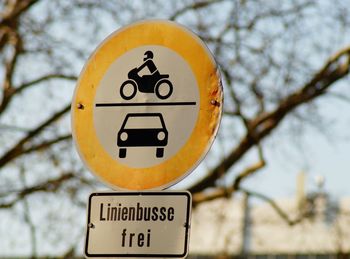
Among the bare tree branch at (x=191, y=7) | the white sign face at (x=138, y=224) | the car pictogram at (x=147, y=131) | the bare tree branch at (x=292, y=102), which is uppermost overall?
the bare tree branch at (x=191, y=7)

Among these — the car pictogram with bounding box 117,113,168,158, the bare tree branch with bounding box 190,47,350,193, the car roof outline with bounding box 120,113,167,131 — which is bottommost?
the car pictogram with bounding box 117,113,168,158

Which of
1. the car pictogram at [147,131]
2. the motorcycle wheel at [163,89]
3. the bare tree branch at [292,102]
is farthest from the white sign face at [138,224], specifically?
the bare tree branch at [292,102]

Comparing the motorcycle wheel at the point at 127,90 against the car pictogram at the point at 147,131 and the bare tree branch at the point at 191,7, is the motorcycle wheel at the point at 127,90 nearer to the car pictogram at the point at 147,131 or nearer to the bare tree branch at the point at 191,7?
the car pictogram at the point at 147,131

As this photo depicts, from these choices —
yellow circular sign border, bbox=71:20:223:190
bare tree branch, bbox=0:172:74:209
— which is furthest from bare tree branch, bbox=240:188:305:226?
yellow circular sign border, bbox=71:20:223:190

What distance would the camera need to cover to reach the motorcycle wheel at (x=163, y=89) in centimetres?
360

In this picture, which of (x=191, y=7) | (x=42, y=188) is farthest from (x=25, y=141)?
(x=191, y=7)

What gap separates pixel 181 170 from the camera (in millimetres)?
3531

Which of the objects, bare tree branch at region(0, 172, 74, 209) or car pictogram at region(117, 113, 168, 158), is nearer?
car pictogram at region(117, 113, 168, 158)

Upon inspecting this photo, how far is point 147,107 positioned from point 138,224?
1.32ft

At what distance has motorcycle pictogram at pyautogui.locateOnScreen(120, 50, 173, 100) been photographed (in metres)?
3.62

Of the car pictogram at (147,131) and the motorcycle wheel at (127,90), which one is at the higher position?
the motorcycle wheel at (127,90)

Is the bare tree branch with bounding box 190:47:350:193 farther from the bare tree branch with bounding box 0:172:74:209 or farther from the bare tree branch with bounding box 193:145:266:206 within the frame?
the bare tree branch with bounding box 0:172:74:209

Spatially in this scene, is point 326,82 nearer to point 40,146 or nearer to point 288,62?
point 288,62

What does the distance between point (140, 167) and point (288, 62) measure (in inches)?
310
